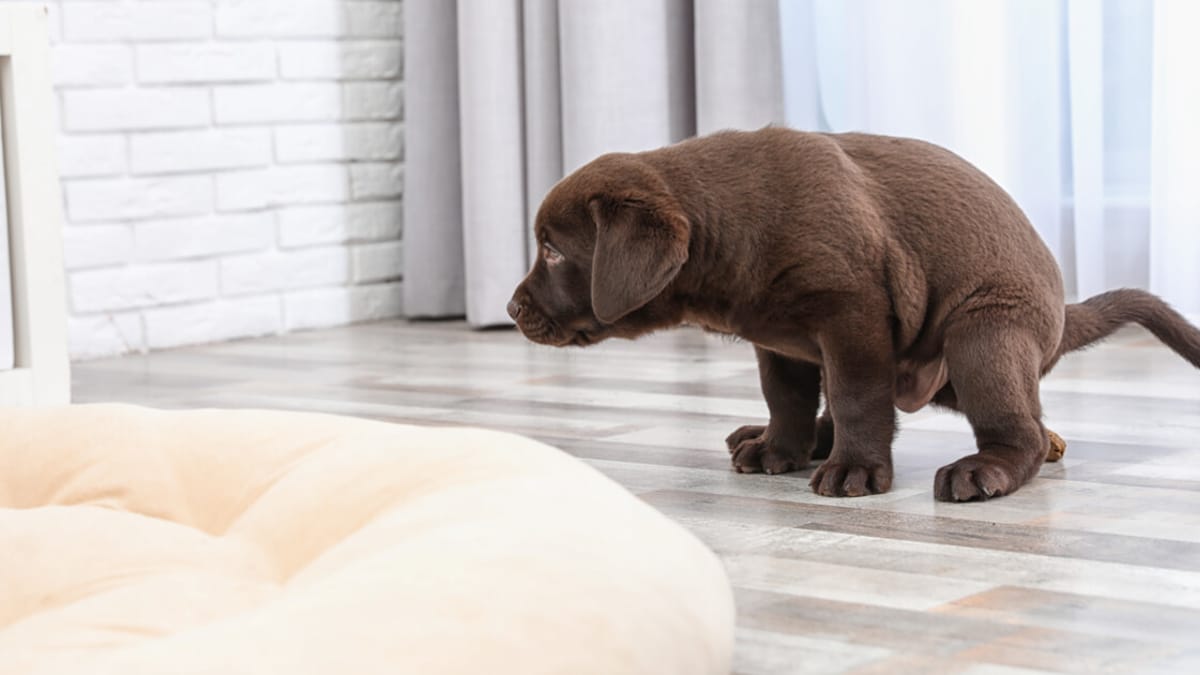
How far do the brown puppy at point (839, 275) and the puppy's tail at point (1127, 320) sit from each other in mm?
110

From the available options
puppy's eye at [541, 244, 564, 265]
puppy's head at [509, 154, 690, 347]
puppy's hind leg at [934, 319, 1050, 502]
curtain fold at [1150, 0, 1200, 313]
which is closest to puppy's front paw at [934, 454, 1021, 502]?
puppy's hind leg at [934, 319, 1050, 502]

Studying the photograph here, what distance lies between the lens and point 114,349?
3.48m

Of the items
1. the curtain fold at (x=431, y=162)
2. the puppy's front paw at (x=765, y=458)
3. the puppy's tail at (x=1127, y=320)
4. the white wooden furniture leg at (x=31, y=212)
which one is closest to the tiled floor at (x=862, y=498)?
the puppy's front paw at (x=765, y=458)

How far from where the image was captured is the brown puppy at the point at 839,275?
1878mm

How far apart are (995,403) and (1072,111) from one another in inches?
56.2

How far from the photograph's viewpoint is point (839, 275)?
6.14ft

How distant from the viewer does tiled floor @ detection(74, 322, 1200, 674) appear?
133 cm

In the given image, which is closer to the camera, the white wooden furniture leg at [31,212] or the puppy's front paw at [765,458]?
the puppy's front paw at [765,458]

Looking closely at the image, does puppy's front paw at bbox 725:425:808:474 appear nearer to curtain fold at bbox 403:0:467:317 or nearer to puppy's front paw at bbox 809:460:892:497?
puppy's front paw at bbox 809:460:892:497

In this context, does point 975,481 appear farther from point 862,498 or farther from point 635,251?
point 635,251

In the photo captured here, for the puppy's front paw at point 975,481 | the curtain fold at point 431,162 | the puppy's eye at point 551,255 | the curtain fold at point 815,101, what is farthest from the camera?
the curtain fold at point 431,162

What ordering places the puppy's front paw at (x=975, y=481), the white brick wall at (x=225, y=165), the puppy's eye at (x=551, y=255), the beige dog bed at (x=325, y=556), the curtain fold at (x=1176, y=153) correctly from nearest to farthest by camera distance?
the beige dog bed at (x=325, y=556), the puppy's front paw at (x=975, y=481), the puppy's eye at (x=551, y=255), the curtain fold at (x=1176, y=153), the white brick wall at (x=225, y=165)

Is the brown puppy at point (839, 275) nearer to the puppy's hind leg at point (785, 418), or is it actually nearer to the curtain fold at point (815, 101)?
the puppy's hind leg at point (785, 418)

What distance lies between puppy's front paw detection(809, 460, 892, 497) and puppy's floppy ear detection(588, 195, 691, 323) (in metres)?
0.30
